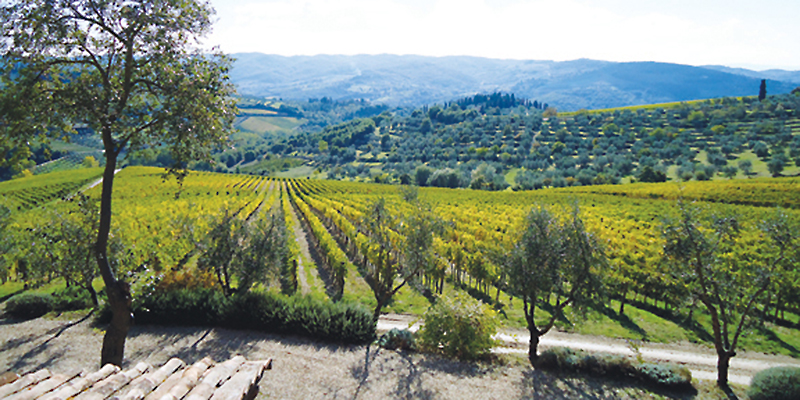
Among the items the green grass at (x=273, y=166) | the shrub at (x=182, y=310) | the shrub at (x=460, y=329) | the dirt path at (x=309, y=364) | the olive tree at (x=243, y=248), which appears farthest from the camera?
the green grass at (x=273, y=166)

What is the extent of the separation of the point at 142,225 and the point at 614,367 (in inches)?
1578

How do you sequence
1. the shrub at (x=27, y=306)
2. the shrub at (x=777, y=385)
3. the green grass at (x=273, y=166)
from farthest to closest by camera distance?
the green grass at (x=273, y=166)
the shrub at (x=27, y=306)
the shrub at (x=777, y=385)

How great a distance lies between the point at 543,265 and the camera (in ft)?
→ 44.3

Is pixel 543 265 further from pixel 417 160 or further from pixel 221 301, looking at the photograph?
pixel 417 160

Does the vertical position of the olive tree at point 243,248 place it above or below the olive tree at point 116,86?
below

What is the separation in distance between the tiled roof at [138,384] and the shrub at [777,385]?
16.5m

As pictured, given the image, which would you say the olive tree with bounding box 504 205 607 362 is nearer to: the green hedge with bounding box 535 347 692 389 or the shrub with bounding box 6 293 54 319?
the green hedge with bounding box 535 347 692 389

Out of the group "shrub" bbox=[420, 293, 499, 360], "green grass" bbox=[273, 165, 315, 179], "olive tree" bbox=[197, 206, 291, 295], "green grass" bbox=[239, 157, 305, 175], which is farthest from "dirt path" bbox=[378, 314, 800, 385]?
"green grass" bbox=[239, 157, 305, 175]

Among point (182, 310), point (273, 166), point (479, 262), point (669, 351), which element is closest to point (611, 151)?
point (479, 262)

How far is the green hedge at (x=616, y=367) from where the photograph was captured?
41.4 ft

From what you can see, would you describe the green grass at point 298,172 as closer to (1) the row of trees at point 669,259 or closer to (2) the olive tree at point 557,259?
(2) the olive tree at point 557,259

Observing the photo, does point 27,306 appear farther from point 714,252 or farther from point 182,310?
point 714,252

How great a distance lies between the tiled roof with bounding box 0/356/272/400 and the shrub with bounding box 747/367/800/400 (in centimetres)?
1651

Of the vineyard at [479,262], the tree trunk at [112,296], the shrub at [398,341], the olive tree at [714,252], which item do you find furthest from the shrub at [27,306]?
the olive tree at [714,252]
